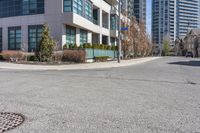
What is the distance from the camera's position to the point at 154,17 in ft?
447

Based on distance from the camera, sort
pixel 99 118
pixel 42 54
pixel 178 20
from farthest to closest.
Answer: pixel 178 20 < pixel 42 54 < pixel 99 118

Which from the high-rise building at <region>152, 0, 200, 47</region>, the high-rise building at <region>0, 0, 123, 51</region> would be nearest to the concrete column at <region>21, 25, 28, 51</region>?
the high-rise building at <region>0, 0, 123, 51</region>

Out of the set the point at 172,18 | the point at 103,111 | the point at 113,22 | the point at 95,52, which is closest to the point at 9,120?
the point at 103,111

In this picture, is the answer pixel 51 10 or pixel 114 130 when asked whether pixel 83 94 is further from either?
pixel 51 10

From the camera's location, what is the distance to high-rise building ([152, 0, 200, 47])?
5192 inches

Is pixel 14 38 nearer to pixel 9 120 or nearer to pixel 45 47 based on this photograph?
pixel 45 47

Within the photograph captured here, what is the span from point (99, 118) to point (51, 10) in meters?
28.8

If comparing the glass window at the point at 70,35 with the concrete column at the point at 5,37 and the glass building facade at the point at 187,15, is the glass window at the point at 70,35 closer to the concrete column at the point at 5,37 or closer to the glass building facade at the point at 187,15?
the concrete column at the point at 5,37

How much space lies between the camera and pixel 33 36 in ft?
112

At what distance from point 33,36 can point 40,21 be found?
253 cm

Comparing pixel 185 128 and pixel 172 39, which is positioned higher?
pixel 172 39

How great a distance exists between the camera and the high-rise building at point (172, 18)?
132 metres

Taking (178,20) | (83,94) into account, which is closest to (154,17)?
(178,20)

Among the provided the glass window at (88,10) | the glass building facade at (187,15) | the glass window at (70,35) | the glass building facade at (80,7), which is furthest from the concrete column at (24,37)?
the glass building facade at (187,15)
